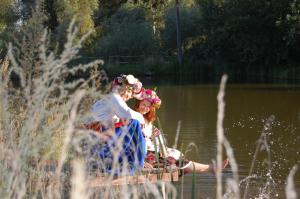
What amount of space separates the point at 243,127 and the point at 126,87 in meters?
8.55

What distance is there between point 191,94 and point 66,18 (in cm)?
1686

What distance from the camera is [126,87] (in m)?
6.89

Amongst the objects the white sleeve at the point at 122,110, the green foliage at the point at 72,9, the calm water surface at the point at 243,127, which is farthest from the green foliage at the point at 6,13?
the white sleeve at the point at 122,110

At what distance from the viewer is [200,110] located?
19.8 m

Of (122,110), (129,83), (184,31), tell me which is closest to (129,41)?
(184,31)

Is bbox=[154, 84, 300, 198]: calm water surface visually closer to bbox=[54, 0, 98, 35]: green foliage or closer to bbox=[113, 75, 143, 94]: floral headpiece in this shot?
bbox=[113, 75, 143, 94]: floral headpiece

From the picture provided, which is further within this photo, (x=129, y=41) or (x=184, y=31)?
(x=129, y=41)

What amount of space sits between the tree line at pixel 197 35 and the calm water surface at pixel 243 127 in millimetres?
7459

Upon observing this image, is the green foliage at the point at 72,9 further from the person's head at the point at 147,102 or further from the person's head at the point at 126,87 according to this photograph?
the person's head at the point at 126,87

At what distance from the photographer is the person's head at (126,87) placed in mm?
6836

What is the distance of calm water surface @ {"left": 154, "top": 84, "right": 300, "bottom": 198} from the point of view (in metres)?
8.55

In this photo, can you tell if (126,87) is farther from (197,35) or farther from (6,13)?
(197,35)

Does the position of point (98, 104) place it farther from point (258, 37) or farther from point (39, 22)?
point (258, 37)

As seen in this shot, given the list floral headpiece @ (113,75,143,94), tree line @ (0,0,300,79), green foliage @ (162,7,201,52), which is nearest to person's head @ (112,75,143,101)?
floral headpiece @ (113,75,143,94)
